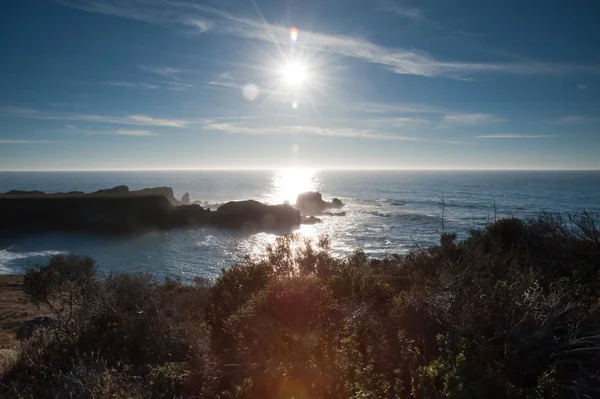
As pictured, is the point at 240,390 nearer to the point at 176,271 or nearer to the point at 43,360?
the point at 43,360

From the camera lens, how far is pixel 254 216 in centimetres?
6078

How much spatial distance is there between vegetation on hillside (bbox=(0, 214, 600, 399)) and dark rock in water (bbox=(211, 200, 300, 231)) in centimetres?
4722

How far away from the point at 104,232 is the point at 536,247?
5532cm

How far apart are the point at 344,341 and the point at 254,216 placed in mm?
54694

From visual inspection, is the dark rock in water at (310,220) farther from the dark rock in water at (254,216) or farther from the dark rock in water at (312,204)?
the dark rock in water at (312,204)

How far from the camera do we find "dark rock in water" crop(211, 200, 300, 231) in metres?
58.4

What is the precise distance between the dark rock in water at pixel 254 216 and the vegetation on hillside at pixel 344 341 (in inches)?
1859

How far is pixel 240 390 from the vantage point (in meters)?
5.93

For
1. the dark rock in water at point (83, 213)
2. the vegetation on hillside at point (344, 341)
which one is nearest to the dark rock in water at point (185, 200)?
the dark rock in water at point (83, 213)

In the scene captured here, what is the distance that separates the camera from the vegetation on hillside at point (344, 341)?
545cm

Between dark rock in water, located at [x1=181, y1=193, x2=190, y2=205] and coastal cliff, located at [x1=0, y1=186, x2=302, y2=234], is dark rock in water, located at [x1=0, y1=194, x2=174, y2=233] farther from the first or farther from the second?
dark rock in water, located at [x1=181, y1=193, x2=190, y2=205]

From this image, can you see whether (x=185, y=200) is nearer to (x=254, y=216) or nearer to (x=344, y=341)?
(x=254, y=216)

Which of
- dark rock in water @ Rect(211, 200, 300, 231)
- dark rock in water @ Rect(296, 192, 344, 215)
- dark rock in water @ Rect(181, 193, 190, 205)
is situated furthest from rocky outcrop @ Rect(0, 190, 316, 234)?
dark rock in water @ Rect(181, 193, 190, 205)

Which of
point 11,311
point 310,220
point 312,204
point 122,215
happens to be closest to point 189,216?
point 122,215
